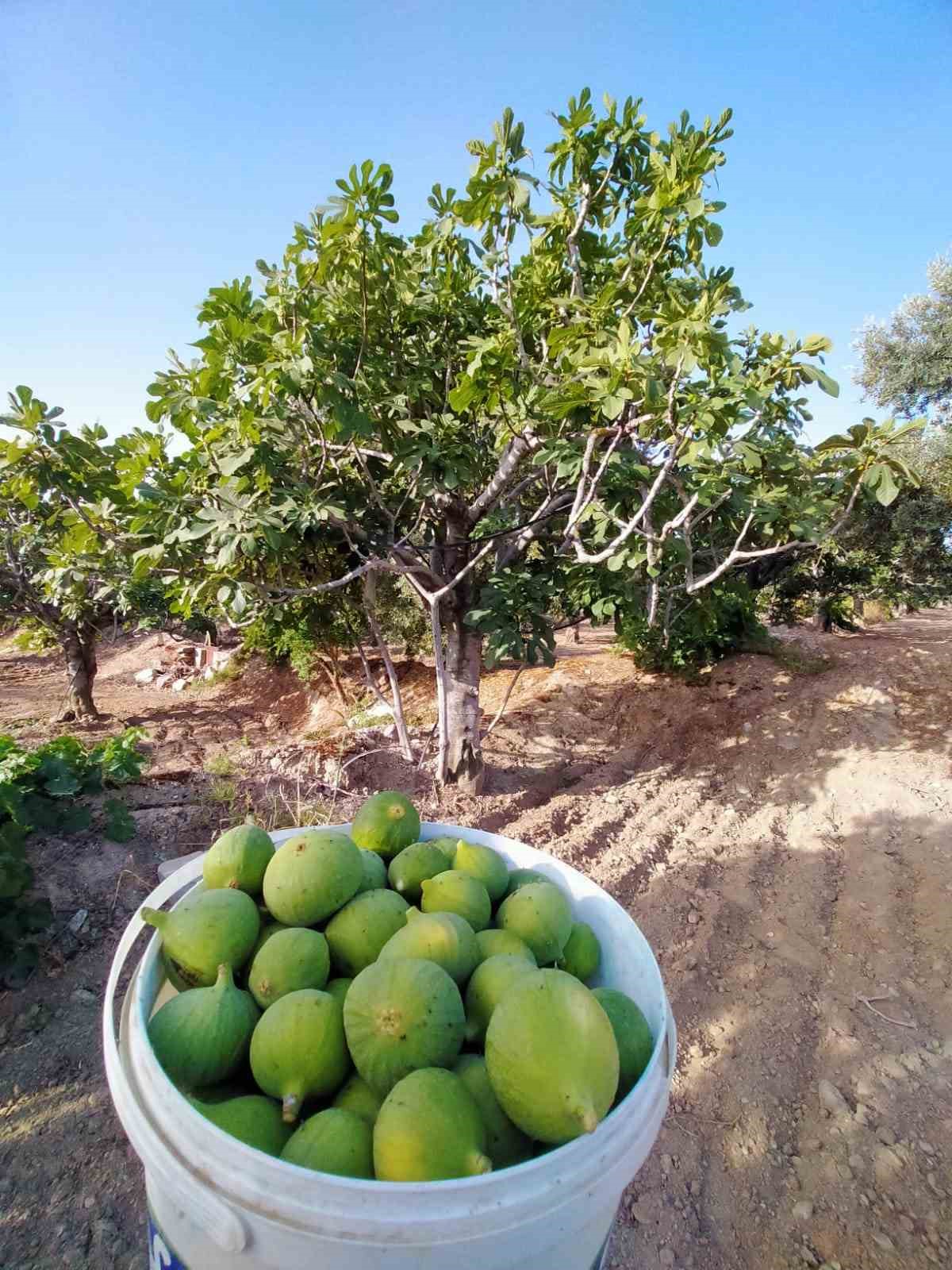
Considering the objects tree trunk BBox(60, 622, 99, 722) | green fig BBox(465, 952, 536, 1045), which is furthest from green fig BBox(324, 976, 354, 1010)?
tree trunk BBox(60, 622, 99, 722)

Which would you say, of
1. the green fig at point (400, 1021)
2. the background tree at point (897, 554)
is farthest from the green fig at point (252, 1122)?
the background tree at point (897, 554)

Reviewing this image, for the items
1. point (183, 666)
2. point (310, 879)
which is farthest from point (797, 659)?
point (183, 666)

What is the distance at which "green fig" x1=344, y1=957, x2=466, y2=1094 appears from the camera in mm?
1008

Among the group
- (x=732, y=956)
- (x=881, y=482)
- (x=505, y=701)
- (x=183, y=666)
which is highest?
(x=881, y=482)

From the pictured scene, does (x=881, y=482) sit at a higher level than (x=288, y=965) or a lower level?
higher

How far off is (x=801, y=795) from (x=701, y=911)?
2234 mm

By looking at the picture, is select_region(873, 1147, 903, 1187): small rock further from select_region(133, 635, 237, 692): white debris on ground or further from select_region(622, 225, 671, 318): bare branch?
select_region(133, 635, 237, 692): white debris on ground

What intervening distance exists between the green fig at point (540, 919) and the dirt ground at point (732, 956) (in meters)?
1.30

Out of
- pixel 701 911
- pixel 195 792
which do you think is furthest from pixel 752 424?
pixel 195 792

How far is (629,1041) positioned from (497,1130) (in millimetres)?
289

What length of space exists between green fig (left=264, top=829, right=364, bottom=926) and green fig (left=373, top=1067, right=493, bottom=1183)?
17.2 inches

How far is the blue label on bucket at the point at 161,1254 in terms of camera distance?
1.08m

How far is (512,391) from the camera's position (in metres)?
3.29

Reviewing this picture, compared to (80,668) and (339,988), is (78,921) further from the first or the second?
(80,668)
